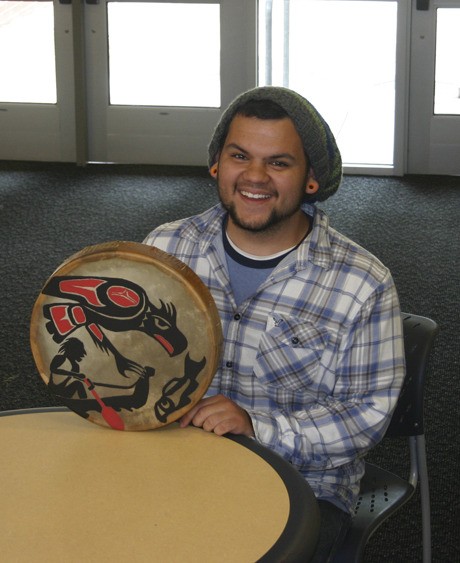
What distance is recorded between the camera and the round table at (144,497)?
1303 millimetres

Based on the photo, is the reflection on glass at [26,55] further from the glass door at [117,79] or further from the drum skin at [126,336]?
the drum skin at [126,336]

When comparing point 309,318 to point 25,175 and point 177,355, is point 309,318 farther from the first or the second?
point 25,175

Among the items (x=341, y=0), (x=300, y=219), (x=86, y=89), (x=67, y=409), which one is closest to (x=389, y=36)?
(x=341, y=0)

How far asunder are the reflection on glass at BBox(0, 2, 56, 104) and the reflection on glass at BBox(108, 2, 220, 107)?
0.52 metres

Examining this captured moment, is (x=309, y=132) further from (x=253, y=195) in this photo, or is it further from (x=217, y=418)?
(x=217, y=418)

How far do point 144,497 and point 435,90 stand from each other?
6.45 metres

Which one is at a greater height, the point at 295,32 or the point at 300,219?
the point at 295,32

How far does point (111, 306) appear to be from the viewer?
→ 1603 mm

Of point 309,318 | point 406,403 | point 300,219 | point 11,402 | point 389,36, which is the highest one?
point 389,36

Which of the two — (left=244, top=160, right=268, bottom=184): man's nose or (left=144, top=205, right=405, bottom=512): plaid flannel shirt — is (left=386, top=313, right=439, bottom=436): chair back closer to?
(left=144, top=205, right=405, bottom=512): plaid flannel shirt

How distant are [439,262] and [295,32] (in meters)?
3.10

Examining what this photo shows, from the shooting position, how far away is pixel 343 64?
25.9 ft

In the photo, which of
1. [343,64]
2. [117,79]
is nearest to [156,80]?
[117,79]

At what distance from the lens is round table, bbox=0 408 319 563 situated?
1303 millimetres
